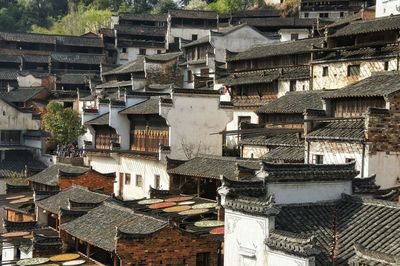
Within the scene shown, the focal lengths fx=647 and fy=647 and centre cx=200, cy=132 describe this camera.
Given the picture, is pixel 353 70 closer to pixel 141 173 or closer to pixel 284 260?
pixel 141 173

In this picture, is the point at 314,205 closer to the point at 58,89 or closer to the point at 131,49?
the point at 58,89

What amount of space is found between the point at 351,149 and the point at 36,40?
231 feet

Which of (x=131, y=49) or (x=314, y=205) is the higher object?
(x=131, y=49)

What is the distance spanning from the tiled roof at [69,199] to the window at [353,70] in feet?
58.6

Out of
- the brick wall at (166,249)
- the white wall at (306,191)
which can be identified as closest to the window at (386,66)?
the brick wall at (166,249)

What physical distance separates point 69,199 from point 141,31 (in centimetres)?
6219

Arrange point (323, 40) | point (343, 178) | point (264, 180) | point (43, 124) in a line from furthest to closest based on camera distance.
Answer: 1. point (43, 124)
2. point (323, 40)
3. point (343, 178)
4. point (264, 180)

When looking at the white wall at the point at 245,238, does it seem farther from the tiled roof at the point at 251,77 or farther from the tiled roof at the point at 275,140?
the tiled roof at the point at 251,77

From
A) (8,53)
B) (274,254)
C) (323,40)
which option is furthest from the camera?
(8,53)

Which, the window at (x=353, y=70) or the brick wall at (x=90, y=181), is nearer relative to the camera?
the window at (x=353, y=70)

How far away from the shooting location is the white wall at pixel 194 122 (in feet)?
140

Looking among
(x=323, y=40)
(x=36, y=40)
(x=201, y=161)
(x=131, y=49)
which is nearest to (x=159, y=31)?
(x=131, y=49)

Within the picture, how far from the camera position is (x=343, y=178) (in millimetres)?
22344

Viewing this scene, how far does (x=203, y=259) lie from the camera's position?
2647 cm
